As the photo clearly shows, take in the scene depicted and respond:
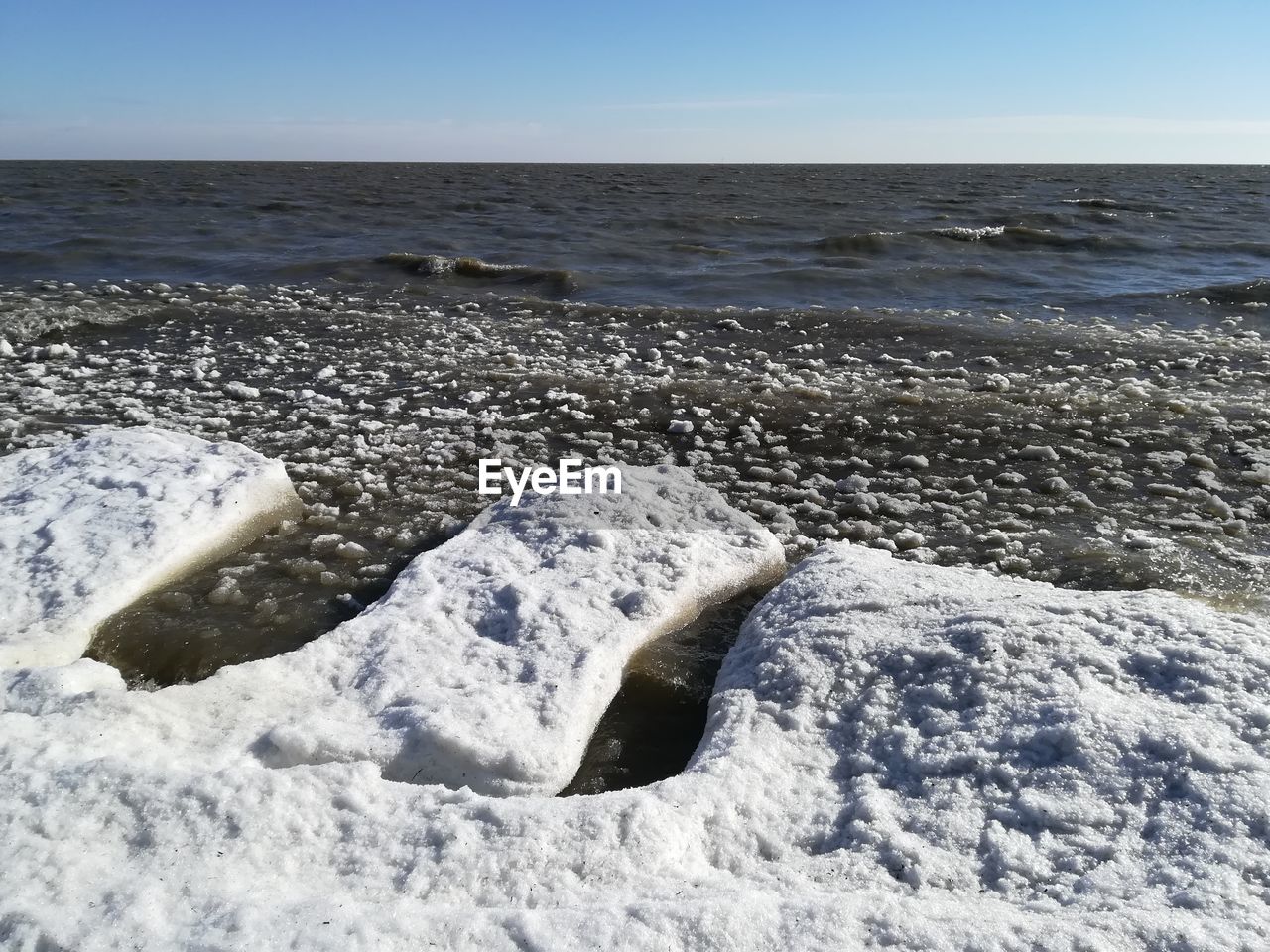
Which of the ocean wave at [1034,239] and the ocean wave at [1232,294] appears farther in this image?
the ocean wave at [1034,239]

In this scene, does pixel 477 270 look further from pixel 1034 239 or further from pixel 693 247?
pixel 1034 239

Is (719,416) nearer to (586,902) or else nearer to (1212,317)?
(586,902)

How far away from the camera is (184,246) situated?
55.2 feet

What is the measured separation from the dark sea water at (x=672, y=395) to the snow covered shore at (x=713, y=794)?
51cm

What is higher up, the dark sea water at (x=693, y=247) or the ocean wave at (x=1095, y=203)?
the ocean wave at (x=1095, y=203)

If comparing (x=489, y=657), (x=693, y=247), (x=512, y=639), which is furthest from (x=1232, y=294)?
(x=489, y=657)

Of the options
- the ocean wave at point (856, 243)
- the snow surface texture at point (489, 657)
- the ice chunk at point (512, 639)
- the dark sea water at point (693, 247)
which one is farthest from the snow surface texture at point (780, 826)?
the ocean wave at point (856, 243)

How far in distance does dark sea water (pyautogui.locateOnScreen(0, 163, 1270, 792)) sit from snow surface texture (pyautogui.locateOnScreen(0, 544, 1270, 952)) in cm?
60

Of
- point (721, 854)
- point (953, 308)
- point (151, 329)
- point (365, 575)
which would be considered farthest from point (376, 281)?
point (721, 854)

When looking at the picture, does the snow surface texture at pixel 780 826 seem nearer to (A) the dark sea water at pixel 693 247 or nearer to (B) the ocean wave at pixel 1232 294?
(A) the dark sea water at pixel 693 247

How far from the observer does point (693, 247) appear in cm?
1828

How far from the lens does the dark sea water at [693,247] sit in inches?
530

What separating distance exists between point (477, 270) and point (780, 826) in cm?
1375

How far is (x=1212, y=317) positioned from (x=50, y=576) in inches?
513
